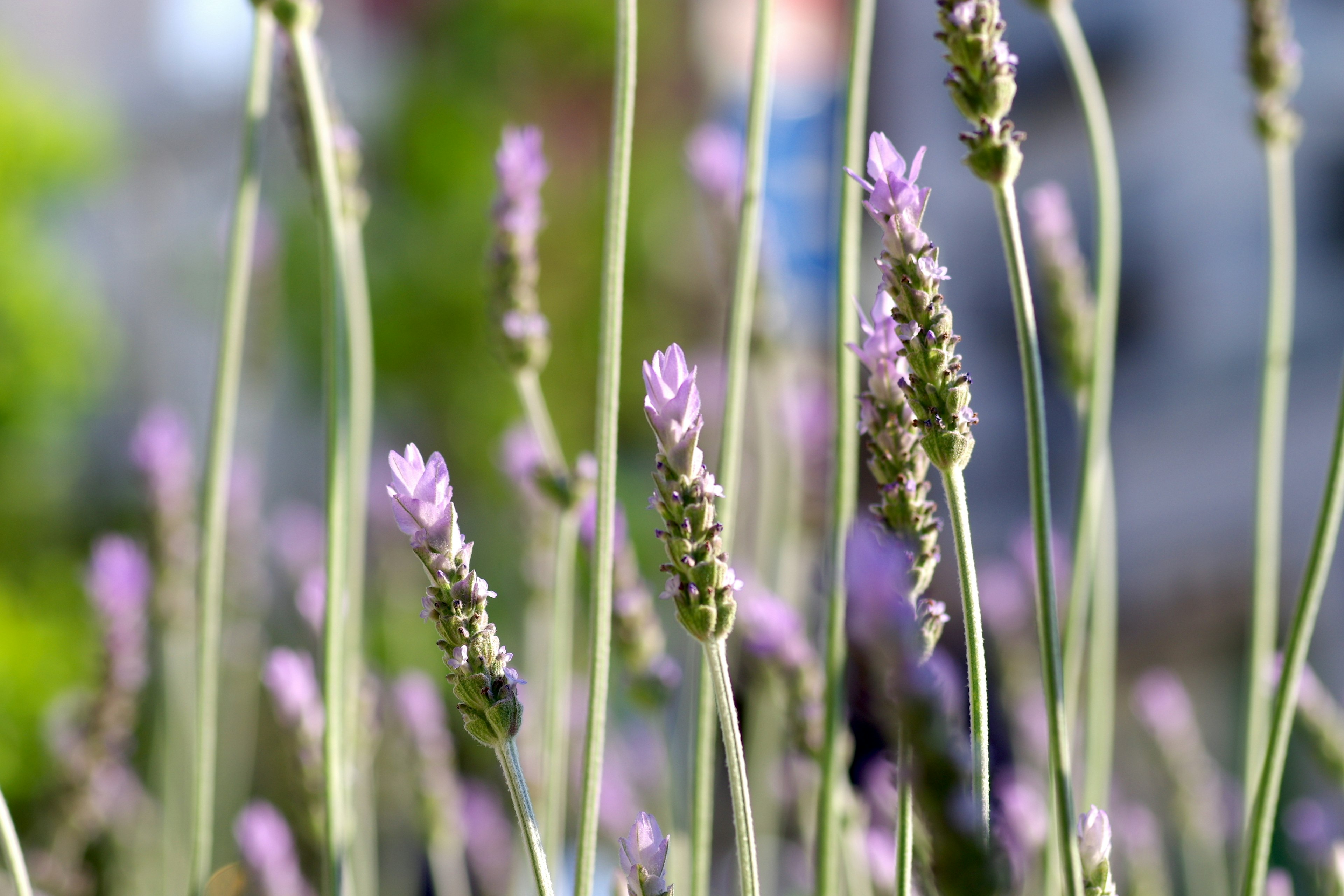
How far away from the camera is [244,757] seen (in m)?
2.41

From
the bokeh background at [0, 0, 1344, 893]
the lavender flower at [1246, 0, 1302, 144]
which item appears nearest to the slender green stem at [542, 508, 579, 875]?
the lavender flower at [1246, 0, 1302, 144]

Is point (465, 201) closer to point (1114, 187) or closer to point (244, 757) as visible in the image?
point (244, 757)

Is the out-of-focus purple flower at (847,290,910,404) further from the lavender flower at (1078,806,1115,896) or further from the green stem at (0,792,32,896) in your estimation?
the green stem at (0,792,32,896)

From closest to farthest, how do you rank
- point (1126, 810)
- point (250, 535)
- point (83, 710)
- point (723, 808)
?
point (83, 710) → point (1126, 810) → point (250, 535) → point (723, 808)

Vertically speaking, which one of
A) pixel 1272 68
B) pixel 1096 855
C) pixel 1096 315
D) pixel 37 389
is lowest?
pixel 1096 855

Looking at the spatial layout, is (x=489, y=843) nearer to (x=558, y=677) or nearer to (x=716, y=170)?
(x=558, y=677)

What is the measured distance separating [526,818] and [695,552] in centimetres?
11

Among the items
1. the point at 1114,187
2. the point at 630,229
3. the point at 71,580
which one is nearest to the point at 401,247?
the point at 630,229

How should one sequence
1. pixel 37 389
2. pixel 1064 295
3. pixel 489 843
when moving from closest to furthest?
pixel 1064 295 < pixel 489 843 < pixel 37 389

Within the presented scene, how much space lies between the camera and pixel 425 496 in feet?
1.35

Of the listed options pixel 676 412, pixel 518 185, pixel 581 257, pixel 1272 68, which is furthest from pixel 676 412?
pixel 581 257

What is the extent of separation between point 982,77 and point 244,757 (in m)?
2.33

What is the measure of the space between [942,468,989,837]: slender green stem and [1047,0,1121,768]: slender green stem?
17 centimetres

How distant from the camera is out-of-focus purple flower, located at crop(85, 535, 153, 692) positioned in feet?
2.90
